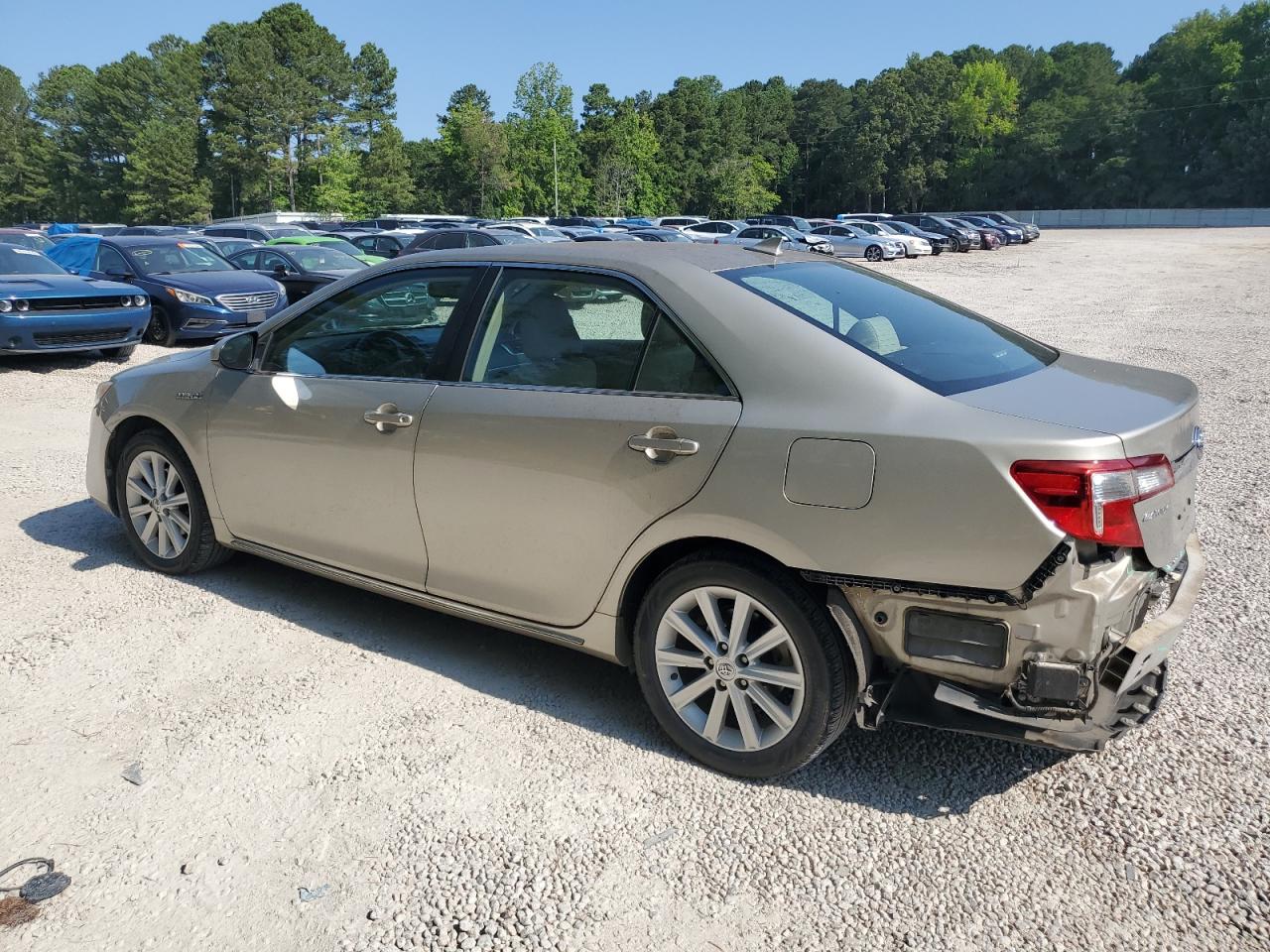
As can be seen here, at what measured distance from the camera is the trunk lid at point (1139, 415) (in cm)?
268

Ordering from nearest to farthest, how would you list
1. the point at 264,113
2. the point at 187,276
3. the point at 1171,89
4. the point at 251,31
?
1. the point at 187,276
2. the point at 264,113
3. the point at 251,31
4. the point at 1171,89

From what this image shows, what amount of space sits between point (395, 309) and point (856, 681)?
95.8 inches

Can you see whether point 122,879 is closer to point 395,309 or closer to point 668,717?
point 668,717

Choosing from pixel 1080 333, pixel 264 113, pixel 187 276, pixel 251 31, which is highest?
pixel 251 31

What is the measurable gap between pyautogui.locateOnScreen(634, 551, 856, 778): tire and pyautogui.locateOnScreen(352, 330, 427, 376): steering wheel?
4.63 ft

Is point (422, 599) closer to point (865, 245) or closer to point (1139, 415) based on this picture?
point (1139, 415)

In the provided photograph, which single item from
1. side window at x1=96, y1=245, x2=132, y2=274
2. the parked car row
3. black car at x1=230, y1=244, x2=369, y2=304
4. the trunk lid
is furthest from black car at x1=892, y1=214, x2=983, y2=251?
the trunk lid

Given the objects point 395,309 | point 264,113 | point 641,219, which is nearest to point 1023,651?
point 395,309

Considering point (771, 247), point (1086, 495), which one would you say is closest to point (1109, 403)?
point (1086, 495)

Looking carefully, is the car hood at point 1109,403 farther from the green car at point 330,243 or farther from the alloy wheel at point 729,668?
the green car at point 330,243

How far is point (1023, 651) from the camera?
8.64 ft

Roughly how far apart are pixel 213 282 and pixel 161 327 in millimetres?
977

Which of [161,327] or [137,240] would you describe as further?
[137,240]

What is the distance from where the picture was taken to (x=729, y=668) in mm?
3064
